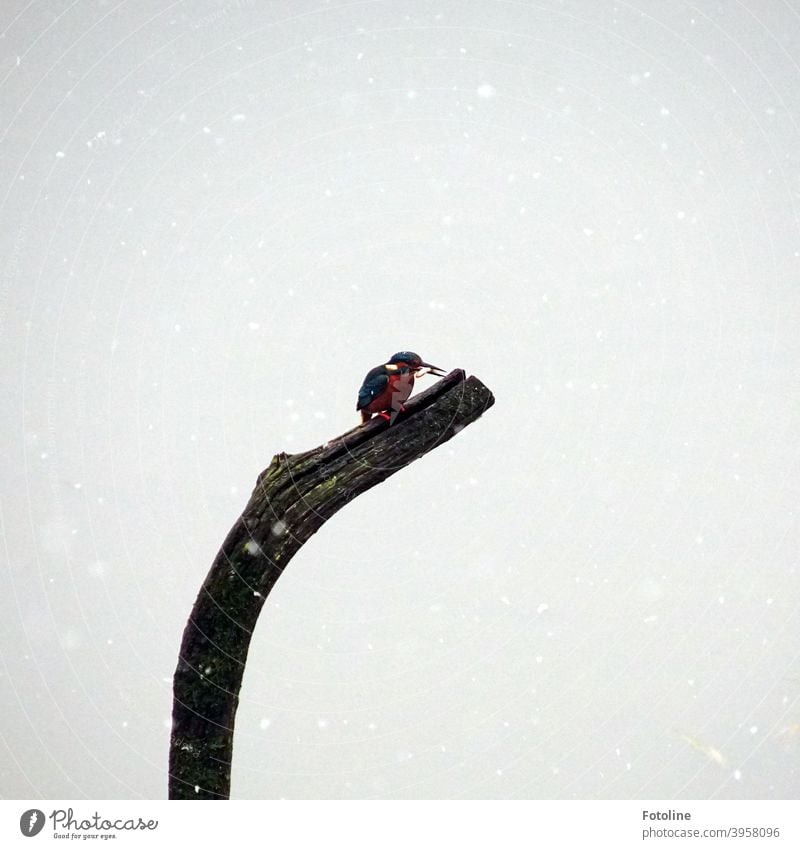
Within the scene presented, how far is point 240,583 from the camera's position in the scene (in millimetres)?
3115

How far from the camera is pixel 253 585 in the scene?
3123 mm
